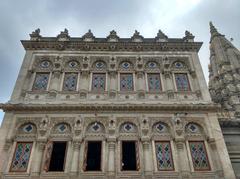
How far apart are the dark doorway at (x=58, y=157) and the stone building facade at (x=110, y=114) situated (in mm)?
49

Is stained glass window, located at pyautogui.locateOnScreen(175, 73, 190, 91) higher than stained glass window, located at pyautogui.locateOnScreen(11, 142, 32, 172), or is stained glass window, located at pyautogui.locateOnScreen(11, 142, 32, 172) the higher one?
stained glass window, located at pyautogui.locateOnScreen(175, 73, 190, 91)

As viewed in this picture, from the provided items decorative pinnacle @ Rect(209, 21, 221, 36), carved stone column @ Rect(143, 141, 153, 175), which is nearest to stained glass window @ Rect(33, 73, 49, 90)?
carved stone column @ Rect(143, 141, 153, 175)

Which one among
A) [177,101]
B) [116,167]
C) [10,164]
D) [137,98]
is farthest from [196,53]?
[10,164]

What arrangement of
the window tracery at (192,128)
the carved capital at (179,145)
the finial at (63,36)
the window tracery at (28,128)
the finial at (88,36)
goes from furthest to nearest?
the finial at (88,36), the finial at (63,36), the window tracery at (192,128), the window tracery at (28,128), the carved capital at (179,145)

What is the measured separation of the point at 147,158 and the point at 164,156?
2.94 ft

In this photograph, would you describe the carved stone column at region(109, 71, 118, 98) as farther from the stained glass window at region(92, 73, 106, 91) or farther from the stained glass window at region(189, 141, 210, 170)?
the stained glass window at region(189, 141, 210, 170)

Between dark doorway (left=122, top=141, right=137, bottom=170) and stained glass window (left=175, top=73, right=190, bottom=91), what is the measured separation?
4873 mm

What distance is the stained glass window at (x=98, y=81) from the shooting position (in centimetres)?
1547

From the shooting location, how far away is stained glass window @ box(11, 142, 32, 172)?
12148 millimetres

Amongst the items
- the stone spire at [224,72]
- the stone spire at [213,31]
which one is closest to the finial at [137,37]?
the stone spire at [224,72]

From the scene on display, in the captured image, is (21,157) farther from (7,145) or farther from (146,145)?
(146,145)

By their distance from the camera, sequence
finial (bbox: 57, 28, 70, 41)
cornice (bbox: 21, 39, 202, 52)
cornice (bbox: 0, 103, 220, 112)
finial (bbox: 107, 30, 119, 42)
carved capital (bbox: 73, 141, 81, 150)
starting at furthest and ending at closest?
finial (bbox: 107, 30, 119, 42) < finial (bbox: 57, 28, 70, 41) < cornice (bbox: 21, 39, 202, 52) < cornice (bbox: 0, 103, 220, 112) < carved capital (bbox: 73, 141, 81, 150)

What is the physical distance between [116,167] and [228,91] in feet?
96.6

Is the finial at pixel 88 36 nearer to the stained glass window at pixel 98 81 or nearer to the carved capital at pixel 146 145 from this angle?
the stained glass window at pixel 98 81
